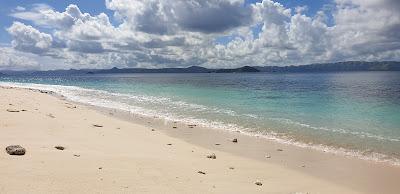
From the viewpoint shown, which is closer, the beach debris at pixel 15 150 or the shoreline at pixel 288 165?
the beach debris at pixel 15 150

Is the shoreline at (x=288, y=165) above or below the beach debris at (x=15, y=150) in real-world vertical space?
below

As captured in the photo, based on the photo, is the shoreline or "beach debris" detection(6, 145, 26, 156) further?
the shoreline

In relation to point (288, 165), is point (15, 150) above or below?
above

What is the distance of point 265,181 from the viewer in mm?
11359

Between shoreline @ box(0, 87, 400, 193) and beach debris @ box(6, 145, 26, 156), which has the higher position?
beach debris @ box(6, 145, 26, 156)

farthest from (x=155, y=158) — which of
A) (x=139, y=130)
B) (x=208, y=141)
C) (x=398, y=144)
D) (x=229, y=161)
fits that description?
(x=398, y=144)

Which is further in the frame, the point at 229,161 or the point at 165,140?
the point at 165,140

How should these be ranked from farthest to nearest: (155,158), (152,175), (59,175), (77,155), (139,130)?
(139,130) < (155,158) < (77,155) < (152,175) < (59,175)

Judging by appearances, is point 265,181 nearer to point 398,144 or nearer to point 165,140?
point 165,140

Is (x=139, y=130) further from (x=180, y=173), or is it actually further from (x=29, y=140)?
(x=180, y=173)

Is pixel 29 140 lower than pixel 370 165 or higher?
higher

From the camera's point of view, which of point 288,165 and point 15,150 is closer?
point 15,150

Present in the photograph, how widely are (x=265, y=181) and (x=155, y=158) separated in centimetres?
362

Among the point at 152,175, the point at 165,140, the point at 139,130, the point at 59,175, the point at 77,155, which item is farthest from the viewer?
the point at 139,130
